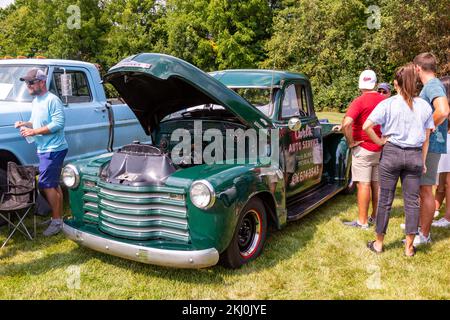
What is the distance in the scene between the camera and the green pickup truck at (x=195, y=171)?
3.34 meters

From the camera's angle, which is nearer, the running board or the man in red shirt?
the running board

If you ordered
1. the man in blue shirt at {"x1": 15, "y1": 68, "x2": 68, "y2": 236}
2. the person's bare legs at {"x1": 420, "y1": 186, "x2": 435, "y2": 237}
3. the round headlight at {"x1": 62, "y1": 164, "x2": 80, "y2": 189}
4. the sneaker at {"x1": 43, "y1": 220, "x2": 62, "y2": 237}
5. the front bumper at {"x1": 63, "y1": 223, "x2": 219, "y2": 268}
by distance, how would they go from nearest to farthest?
the front bumper at {"x1": 63, "y1": 223, "x2": 219, "y2": 268}, the round headlight at {"x1": 62, "y1": 164, "x2": 80, "y2": 189}, the person's bare legs at {"x1": 420, "y1": 186, "x2": 435, "y2": 237}, the man in blue shirt at {"x1": 15, "y1": 68, "x2": 68, "y2": 236}, the sneaker at {"x1": 43, "y1": 220, "x2": 62, "y2": 237}

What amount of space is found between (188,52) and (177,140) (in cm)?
2783

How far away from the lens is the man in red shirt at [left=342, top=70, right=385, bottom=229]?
467cm

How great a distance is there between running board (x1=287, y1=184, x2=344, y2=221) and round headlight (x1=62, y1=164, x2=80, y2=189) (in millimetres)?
2209

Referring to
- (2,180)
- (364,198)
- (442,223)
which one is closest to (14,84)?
(2,180)

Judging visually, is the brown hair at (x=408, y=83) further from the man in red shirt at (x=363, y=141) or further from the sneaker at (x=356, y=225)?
the sneaker at (x=356, y=225)

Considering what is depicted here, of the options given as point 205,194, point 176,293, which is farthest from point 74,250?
point 205,194

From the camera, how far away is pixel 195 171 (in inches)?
143

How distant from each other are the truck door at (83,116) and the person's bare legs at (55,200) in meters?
1.18

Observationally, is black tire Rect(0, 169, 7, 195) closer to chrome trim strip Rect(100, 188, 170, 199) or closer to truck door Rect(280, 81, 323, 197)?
chrome trim strip Rect(100, 188, 170, 199)

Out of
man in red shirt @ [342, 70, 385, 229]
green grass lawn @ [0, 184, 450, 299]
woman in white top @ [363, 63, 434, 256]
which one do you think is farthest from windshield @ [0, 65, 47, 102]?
woman in white top @ [363, 63, 434, 256]

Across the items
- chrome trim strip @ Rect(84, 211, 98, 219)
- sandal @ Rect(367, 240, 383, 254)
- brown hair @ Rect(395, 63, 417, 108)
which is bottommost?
sandal @ Rect(367, 240, 383, 254)
